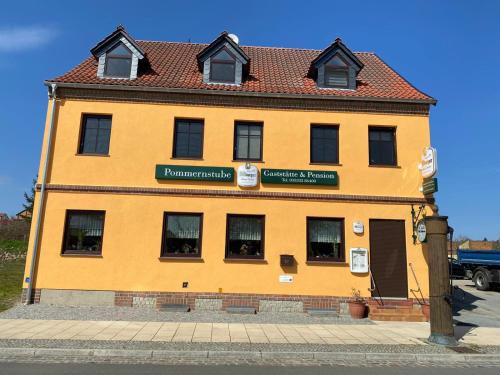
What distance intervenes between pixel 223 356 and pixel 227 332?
7.06 feet

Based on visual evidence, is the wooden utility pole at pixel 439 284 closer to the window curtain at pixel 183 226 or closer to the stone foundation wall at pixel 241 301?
the stone foundation wall at pixel 241 301

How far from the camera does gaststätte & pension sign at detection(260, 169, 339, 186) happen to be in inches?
546

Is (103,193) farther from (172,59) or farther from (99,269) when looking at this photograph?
(172,59)

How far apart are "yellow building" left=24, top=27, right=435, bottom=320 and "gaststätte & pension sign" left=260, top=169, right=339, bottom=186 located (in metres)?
0.05

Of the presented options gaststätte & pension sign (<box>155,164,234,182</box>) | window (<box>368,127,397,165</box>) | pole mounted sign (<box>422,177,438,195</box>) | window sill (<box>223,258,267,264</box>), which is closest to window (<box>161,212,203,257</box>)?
window sill (<box>223,258,267,264</box>)

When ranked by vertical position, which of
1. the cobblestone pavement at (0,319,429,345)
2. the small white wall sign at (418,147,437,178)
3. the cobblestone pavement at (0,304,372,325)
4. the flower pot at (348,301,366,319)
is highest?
the small white wall sign at (418,147,437,178)

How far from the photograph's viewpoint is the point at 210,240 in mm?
13414

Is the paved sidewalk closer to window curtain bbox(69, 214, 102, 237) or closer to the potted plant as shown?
the potted plant

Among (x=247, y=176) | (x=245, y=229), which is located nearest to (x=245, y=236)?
(x=245, y=229)

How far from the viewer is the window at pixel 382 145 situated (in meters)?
14.5

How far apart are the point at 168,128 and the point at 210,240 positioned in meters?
4.39

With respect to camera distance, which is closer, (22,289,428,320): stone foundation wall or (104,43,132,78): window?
(22,289,428,320): stone foundation wall

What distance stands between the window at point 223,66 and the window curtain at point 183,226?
18.6ft

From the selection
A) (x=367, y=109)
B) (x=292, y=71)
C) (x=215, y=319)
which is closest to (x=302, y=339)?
(x=215, y=319)
